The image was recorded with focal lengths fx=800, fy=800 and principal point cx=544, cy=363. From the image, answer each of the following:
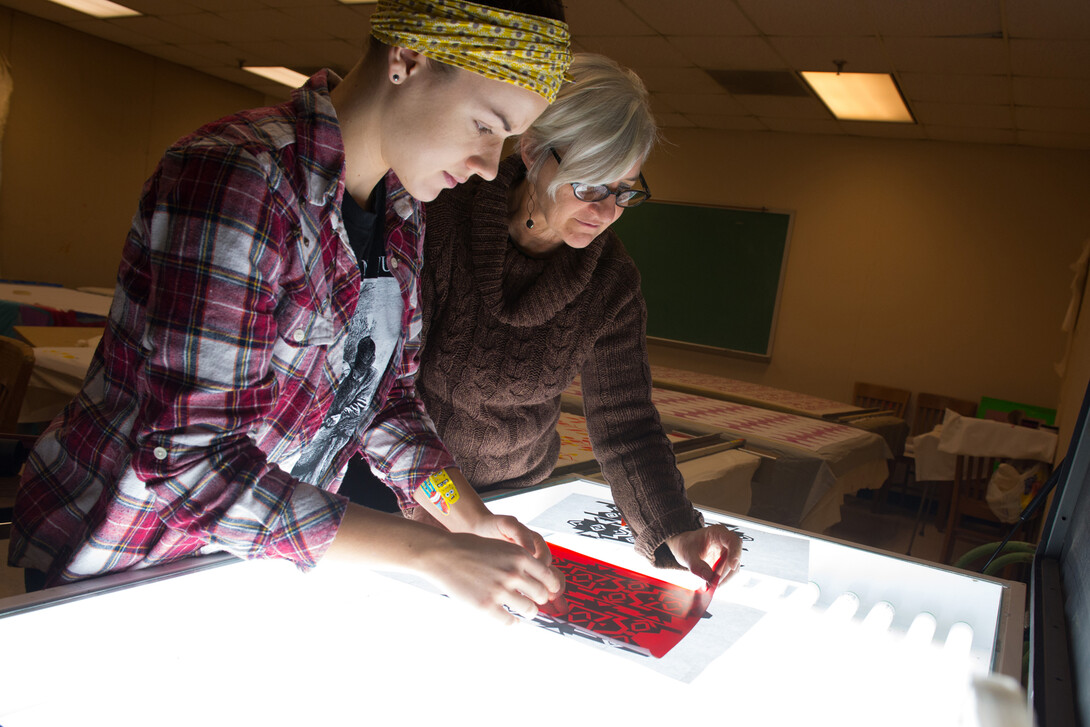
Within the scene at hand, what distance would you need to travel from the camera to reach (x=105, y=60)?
27.2 ft

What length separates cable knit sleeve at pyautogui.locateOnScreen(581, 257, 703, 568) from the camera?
1401 mm

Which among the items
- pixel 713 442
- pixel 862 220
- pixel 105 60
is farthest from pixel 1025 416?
pixel 105 60

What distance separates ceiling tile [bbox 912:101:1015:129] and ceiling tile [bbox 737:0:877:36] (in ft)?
5.20

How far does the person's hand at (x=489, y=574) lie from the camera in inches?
31.4

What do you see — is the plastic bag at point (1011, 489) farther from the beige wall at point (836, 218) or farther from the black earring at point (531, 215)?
the black earring at point (531, 215)

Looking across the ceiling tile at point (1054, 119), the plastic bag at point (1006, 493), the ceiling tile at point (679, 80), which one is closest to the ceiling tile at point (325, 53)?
the ceiling tile at point (679, 80)

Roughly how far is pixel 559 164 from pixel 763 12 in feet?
11.7

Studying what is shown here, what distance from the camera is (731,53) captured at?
5.16 meters

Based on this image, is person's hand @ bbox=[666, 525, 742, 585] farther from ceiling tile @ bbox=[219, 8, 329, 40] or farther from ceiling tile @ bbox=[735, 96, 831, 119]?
ceiling tile @ bbox=[219, 8, 329, 40]

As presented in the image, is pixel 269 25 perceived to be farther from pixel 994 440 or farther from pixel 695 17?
pixel 994 440

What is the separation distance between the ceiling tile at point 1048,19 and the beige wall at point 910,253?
267cm

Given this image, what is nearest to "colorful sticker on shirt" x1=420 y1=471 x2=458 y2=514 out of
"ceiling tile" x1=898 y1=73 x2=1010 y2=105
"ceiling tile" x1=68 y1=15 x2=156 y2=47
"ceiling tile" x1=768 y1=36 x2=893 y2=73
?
"ceiling tile" x1=768 y1=36 x2=893 y2=73

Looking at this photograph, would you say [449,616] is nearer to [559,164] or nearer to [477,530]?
[477,530]

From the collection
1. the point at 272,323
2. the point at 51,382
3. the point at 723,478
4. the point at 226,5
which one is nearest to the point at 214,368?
the point at 272,323
